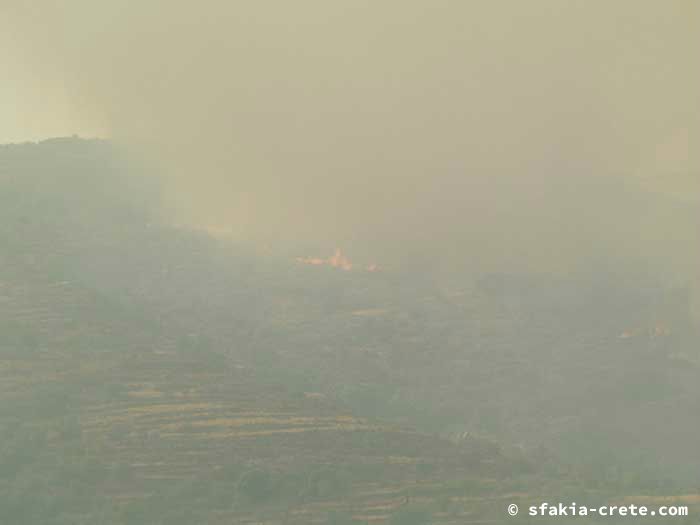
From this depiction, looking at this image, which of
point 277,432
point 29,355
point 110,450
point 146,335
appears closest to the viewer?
point 110,450

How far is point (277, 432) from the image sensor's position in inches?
1358

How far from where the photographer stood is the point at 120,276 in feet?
152

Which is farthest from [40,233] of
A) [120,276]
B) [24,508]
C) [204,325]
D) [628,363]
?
[628,363]

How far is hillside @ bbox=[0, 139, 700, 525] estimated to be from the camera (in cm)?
3106

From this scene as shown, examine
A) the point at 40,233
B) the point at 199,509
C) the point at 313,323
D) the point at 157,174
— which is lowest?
the point at 199,509

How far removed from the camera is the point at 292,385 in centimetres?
3838

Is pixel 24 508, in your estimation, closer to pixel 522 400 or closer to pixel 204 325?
pixel 204 325

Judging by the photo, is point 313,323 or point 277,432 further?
point 313,323

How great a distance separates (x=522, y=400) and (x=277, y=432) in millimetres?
10204

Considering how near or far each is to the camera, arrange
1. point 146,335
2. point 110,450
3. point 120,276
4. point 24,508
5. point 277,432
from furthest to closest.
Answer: point 120,276, point 146,335, point 277,432, point 110,450, point 24,508

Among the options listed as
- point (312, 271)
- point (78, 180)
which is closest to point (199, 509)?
point (312, 271)

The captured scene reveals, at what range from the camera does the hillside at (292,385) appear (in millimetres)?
31062

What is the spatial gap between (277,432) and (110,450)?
5200mm

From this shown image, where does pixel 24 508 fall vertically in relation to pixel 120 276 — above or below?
below
